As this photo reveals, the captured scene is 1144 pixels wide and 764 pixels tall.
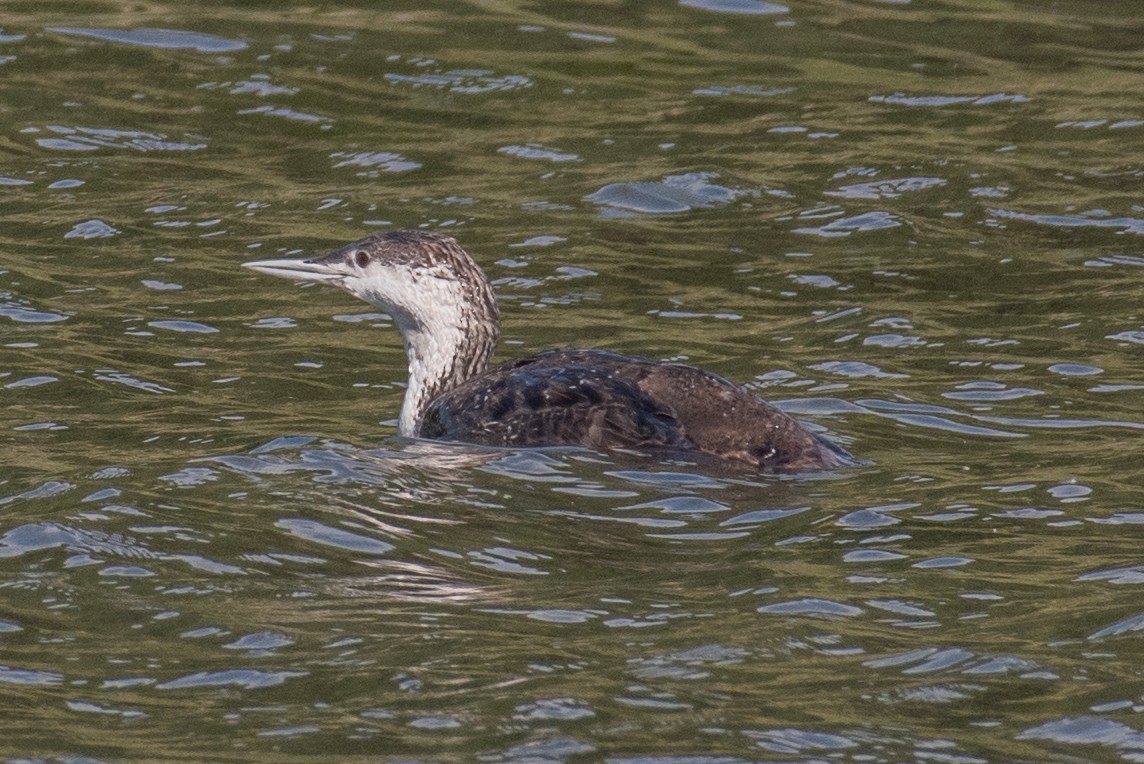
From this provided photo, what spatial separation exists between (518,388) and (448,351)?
1173mm

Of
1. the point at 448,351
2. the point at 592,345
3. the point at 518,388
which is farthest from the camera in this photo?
the point at 592,345

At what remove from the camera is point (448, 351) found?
1044cm

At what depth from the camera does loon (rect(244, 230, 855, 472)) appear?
29.0 feet

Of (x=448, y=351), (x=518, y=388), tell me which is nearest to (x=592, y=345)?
(x=448, y=351)

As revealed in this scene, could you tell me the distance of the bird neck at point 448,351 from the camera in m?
10.3

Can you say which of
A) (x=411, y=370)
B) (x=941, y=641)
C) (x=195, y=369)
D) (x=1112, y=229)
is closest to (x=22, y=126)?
(x=195, y=369)

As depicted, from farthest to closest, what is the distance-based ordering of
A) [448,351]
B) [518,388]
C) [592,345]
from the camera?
[592,345], [448,351], [518,388]

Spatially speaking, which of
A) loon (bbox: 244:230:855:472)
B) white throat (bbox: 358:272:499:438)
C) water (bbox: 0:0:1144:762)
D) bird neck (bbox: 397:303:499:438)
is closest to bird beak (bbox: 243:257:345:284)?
loon (bbox: 244:230:855:472)

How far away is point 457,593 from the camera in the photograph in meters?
7.18

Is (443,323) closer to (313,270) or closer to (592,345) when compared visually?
(313,270)

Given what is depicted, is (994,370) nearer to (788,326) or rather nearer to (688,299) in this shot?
(788,326)

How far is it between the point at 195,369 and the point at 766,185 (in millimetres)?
4707

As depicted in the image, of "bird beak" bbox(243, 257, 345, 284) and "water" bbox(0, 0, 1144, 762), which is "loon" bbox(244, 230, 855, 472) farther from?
"water" bbox(0, 0, 1144, 762)

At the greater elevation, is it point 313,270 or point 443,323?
point 313,270
